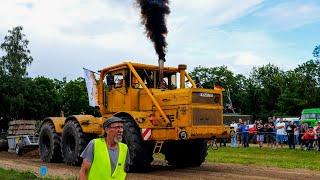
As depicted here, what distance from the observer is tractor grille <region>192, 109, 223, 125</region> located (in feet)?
45.9

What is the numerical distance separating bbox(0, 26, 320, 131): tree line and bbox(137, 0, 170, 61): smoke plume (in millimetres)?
20258

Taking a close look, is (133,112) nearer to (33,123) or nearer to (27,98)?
(33,123)

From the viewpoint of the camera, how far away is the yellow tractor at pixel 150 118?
13.9m

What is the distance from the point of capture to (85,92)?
80250 mm

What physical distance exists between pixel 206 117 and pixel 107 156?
955cm

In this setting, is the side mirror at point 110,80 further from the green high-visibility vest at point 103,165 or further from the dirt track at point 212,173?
the green high-visibility vest at point 103,165

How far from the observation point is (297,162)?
17.8 m

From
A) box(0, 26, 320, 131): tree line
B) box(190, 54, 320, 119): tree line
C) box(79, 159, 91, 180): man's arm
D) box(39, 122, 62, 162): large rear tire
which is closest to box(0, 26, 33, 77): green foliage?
box(0, 26, 320, 131): tree line

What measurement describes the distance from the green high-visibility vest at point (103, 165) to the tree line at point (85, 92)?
3215cm

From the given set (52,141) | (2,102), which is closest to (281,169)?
(52,141)

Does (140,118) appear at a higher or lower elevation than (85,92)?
lower

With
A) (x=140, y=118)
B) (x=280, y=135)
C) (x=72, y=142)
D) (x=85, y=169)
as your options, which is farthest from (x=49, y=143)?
(x=85, y=169)

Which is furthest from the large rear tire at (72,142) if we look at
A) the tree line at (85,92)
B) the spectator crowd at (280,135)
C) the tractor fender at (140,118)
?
the tree line at (85,92)

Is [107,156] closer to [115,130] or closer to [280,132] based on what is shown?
[115,130]
